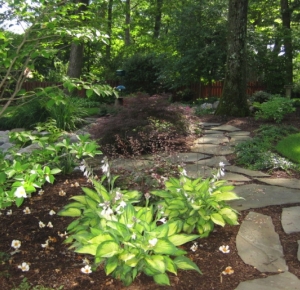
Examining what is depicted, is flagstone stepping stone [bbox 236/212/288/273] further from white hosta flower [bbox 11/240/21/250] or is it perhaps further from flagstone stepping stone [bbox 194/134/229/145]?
flagstone stepping stone [bbox 194/134/229/145]

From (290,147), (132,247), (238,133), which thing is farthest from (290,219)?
(238,133)

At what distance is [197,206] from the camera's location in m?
2.51

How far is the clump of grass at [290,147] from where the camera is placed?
4.60 m

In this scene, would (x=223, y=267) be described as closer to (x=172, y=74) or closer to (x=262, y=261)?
(x=262, y=261)

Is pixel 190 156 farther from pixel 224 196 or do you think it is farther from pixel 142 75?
pixel 142 75

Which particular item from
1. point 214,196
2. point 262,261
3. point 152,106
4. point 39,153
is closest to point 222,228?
point 214,196

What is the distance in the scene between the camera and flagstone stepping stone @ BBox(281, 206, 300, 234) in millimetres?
2649

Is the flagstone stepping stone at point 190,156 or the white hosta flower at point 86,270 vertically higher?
the flagstone stepping stone at point 190,156

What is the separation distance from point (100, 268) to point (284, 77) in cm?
1348

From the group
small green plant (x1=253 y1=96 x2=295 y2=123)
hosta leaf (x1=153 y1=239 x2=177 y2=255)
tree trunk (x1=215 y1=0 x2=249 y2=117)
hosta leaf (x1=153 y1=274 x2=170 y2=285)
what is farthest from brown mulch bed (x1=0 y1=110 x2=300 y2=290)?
tree trunk (x1=215 y1=0 x2=249 y2=117)

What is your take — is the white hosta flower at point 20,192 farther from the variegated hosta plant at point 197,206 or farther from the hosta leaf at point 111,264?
the variegated hosta plant at point 197,206

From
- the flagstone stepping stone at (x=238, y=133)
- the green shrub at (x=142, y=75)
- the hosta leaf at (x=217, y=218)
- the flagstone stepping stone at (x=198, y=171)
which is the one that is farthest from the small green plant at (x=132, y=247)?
the green shrub at (x=142, y=75)

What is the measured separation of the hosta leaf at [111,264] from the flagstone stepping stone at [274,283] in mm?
664

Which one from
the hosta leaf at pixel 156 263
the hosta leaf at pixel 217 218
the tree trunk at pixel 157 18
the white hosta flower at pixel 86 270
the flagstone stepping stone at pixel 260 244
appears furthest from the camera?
the tree trunk at pixel 157 18
